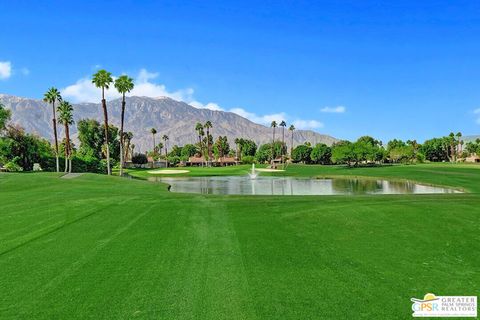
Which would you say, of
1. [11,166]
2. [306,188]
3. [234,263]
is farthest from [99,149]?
[234,263]

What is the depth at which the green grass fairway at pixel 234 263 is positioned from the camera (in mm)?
7836

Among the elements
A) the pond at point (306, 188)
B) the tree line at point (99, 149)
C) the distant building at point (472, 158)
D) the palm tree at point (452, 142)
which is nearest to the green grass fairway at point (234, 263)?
the pond at point (306, 188)

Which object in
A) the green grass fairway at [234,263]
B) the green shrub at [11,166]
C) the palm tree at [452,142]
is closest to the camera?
the green grass fairway at [234,263]

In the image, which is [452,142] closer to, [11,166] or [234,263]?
[11,166]

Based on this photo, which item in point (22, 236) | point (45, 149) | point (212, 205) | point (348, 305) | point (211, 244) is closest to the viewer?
point (348, 305)

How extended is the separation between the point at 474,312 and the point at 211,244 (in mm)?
7695

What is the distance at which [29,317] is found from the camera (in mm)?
7336

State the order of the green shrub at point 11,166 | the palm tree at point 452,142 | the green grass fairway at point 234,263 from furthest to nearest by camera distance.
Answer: the palm tree at point 452,142, the green shrub at point 11,166, the green grass fairway at point 234,263

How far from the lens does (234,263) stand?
10648 millimetres

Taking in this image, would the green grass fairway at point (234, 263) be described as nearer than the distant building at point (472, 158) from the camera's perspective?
Yes

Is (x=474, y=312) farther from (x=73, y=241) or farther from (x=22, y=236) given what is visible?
(x=22, y=236)

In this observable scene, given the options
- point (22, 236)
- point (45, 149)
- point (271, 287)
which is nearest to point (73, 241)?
point (22, 236)

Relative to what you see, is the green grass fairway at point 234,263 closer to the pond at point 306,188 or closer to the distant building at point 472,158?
the pond at point 306,188

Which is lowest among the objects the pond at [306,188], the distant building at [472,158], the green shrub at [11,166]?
the pond at [306,188]
